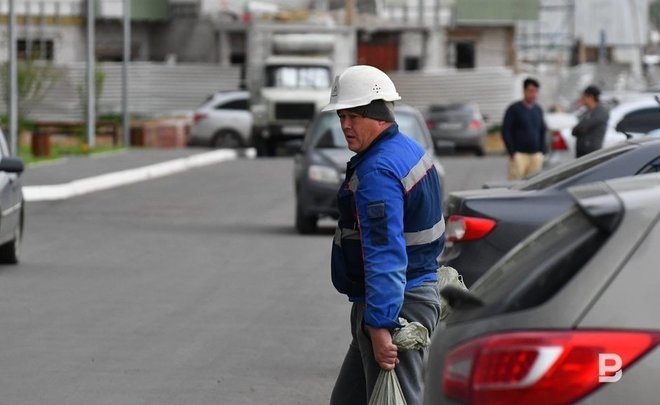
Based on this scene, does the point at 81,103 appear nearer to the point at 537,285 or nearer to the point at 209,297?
the point at 209,297

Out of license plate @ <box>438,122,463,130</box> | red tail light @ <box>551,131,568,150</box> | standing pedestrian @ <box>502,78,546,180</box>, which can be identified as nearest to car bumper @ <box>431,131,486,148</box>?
license plate @ <box>438,122,463,130</box>

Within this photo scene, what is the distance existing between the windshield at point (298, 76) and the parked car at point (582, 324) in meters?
40.4

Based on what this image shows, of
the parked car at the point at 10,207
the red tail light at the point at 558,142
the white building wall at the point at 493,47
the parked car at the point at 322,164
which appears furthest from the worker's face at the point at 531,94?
the white building wall at the point at 493,47

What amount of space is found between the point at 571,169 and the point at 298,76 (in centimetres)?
3429

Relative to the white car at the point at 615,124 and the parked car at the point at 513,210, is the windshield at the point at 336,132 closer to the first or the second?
the white car at the point at 615,124

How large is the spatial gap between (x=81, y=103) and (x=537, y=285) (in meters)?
48.8

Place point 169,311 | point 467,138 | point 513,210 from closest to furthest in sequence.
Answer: point 513,210 < point 169,311 < point 467,138

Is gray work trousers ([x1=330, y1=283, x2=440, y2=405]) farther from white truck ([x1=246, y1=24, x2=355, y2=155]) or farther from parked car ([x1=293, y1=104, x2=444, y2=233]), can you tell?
white truck ([x1=246, y1=24, x2=355, y2=155])

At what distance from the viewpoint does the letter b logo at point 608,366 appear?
4418 millimetres

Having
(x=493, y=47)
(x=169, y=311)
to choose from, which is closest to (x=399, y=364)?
(x=169, y=311)

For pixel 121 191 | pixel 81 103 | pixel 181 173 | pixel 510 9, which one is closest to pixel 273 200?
pixel 121 191

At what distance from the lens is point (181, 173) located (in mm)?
36219

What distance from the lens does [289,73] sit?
45.5 meters

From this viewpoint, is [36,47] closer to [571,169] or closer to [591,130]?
[591,130]
